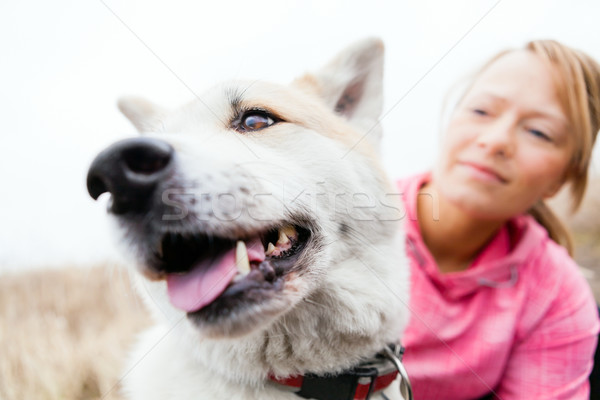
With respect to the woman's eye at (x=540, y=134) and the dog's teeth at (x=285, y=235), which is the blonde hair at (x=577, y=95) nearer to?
the woman's eye at (x=540, y=134)

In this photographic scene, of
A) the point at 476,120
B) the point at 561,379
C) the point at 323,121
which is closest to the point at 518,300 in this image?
the point at 561,379

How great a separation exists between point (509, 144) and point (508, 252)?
2.36 ft

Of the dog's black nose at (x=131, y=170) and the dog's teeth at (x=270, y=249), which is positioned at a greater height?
the dog's black nose at (x=131, y=170)

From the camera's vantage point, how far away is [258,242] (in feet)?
4.06

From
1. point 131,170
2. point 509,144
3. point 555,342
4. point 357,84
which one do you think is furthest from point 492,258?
point 131,170

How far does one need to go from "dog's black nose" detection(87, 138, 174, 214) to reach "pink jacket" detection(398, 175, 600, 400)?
60.5 inches

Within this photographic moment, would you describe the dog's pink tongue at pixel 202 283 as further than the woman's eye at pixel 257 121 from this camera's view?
No

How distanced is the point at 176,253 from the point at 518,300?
71.7 inches

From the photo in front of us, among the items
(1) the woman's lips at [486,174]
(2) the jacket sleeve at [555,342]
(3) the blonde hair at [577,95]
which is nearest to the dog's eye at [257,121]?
(1) the woman's lips at [486,174]

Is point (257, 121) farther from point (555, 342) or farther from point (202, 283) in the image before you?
point (555, 342)

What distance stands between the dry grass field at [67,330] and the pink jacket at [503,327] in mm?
806

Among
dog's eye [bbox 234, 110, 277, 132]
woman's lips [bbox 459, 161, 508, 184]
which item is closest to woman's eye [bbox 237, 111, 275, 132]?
dog's eye [bbox 234, 110, 277, 132]

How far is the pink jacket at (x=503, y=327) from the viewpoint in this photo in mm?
2094

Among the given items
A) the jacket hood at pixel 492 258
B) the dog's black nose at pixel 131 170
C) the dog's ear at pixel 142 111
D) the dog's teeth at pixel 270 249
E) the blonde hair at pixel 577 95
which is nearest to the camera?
the dog's black nose at pixel 131 170
